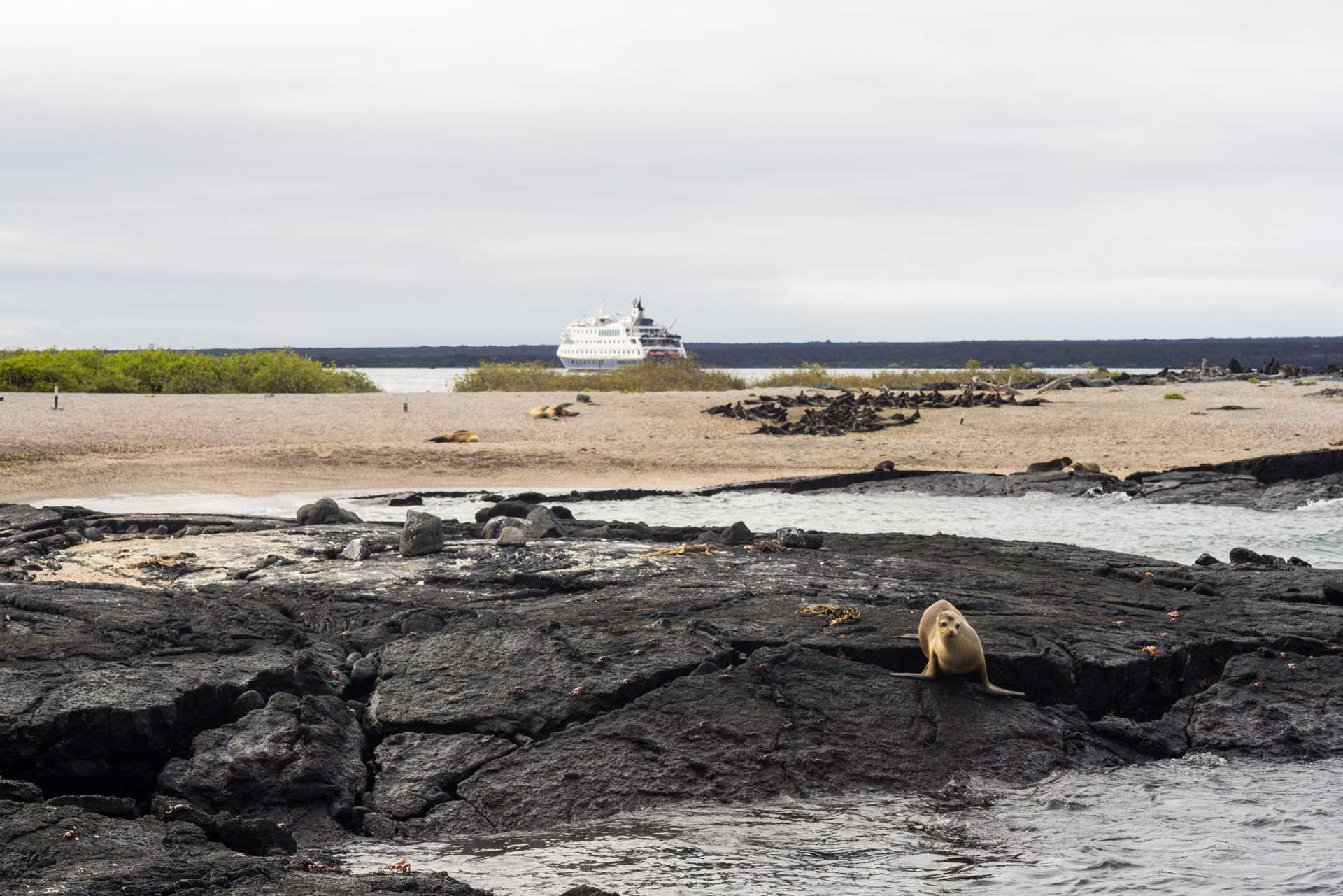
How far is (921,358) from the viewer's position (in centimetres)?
14400

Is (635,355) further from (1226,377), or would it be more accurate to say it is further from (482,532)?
(482,532)

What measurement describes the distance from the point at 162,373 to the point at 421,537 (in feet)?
88.8

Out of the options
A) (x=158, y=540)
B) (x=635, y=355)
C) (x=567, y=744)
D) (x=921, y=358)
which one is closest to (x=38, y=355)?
(x=158, y=540)

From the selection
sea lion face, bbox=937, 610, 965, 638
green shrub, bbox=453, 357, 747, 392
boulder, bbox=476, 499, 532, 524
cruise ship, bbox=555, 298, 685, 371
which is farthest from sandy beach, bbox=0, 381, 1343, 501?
cruise ship, bbox=555, 298, 685, 371

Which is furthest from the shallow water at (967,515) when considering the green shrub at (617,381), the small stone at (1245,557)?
the green shrub at (617,381)

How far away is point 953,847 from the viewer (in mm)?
5762

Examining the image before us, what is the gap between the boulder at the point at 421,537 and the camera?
10867 millimetres

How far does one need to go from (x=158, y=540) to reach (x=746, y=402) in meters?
20.7

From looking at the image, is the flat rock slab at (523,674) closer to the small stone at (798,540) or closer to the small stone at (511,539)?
the small stone at (511,539)

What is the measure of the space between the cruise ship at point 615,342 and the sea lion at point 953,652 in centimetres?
8345

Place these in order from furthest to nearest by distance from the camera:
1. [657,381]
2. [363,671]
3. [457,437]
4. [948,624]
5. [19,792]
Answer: [657,381]
[457,437]
[363,671]
[948,624]
[19,792]

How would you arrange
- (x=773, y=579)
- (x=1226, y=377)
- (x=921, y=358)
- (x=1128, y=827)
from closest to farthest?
(x=1128, y=827)
(x=773, y=579)
(x=1226, y=377)
(x=921, y=358)

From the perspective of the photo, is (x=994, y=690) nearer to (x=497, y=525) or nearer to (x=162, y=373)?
(x=497, y=525)

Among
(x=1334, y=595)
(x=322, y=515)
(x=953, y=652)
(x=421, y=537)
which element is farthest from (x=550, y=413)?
(x=953, y=652)
